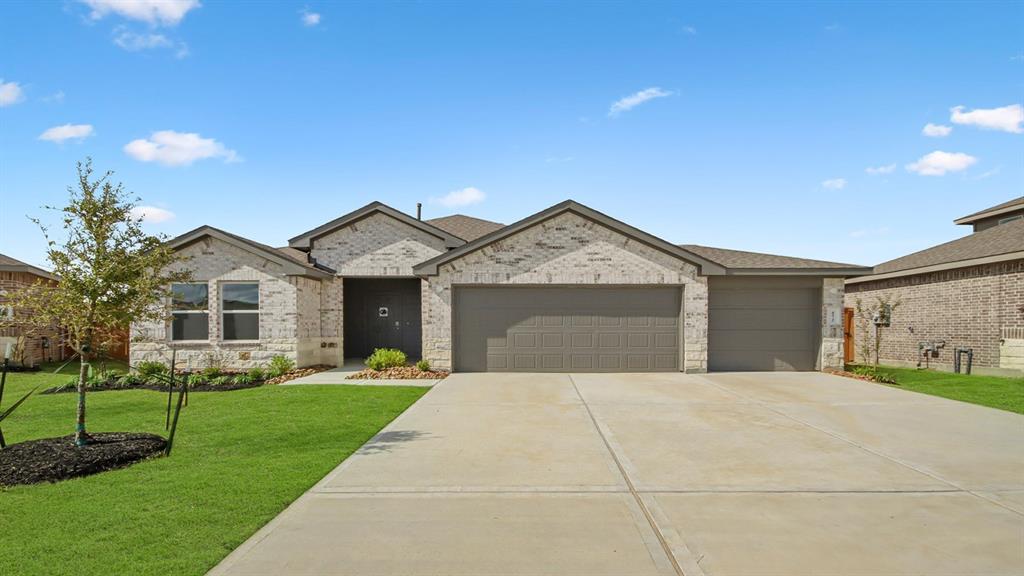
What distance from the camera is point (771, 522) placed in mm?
4738

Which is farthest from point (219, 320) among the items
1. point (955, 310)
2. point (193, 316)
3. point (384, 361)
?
point (955, 310)

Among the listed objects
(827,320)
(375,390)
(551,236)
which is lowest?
(375,390)

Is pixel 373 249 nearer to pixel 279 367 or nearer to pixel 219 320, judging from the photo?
pixel 279 367

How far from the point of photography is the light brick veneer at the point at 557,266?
15461 mm

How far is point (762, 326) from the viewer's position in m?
15.9

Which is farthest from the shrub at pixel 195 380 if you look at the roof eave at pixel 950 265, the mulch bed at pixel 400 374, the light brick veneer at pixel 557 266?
the roof eave at pixel 950 265

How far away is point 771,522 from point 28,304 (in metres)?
8.61

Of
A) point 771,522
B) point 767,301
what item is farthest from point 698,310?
point 771,522

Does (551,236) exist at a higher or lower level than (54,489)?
higher

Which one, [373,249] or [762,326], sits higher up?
[373,249]

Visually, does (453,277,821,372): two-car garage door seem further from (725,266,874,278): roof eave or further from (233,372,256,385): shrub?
(233,372,256,385): shrub

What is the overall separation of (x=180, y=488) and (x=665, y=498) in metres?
4.82

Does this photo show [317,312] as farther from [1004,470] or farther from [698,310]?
[1004,470]

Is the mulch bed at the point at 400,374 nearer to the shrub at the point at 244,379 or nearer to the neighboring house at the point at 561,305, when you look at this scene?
the neighboring house at the point at 561,305
